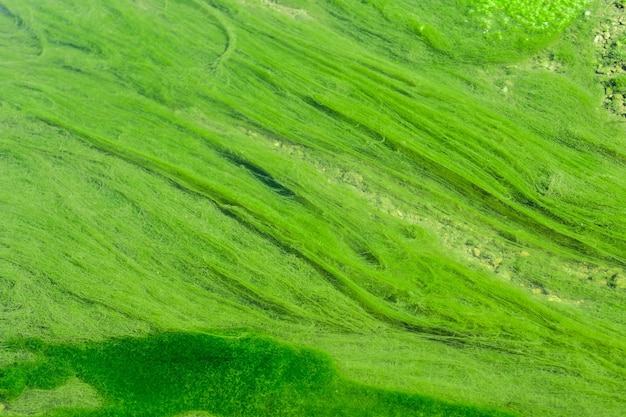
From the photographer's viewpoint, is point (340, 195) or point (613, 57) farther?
point (613, 57)

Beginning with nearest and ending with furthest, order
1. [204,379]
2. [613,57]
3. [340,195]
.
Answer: [204,379], [340,195], [613,57]

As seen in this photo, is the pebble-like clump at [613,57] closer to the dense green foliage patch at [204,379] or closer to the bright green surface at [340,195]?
the bright green surface at [340,195]

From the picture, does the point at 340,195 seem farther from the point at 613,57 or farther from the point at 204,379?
the point at 613,57

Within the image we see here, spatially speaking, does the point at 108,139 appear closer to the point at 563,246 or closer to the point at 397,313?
the point at 397,313

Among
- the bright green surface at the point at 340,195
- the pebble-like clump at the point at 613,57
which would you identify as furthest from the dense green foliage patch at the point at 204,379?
the pebble-like clump at the point at 613,57

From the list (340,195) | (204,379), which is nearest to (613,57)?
(340,195)

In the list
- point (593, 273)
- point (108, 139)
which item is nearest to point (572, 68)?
point (593, 273)
